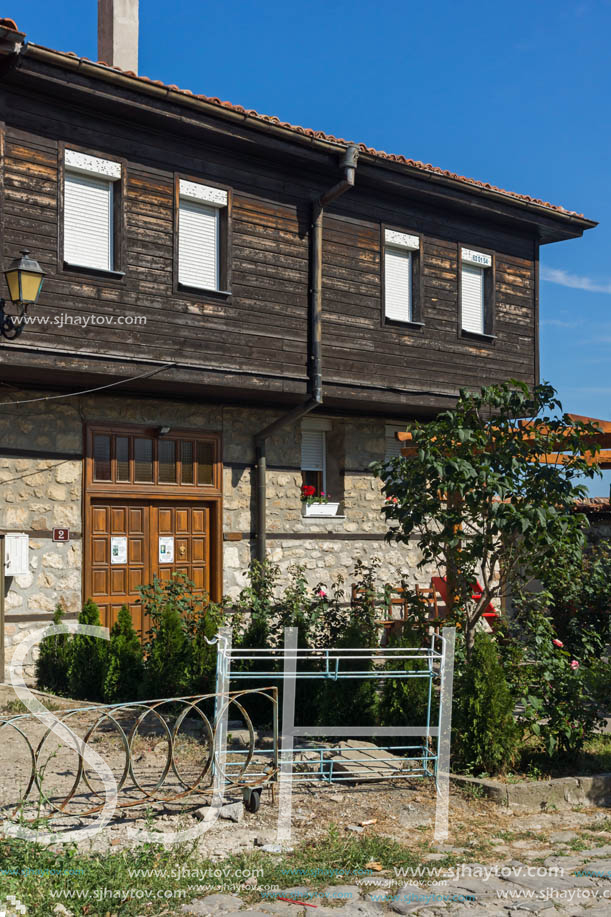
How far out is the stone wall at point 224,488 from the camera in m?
11.5

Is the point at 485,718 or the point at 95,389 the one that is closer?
the point at 485,718

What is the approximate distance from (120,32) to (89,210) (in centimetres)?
333

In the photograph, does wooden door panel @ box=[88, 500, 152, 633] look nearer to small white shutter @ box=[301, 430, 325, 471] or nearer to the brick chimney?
small white shutter @ box=[301, 430, 325, 471]

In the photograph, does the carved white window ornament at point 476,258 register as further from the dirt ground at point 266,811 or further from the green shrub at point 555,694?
the dirt ground at point 266,811

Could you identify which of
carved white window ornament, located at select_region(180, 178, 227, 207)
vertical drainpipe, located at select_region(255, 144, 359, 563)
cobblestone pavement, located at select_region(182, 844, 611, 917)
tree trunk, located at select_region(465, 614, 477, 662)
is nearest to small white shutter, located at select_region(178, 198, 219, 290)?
carved white window ornament, located at select_region(180, 178, 227, 207)

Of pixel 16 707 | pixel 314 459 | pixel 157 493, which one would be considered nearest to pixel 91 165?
pixel 157 493

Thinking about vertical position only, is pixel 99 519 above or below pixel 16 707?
above

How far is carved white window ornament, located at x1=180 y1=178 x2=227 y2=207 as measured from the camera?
482 inches

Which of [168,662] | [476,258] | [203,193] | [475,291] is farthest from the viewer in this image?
[475,291]

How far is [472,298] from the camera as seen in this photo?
15.5m

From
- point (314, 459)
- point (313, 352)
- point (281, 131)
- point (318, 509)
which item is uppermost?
point (281, 131)

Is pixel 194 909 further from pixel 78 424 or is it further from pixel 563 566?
pixel 78 424

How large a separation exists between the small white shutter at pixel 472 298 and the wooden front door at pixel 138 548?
533cm

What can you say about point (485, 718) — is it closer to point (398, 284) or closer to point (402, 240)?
point (398, 284)
